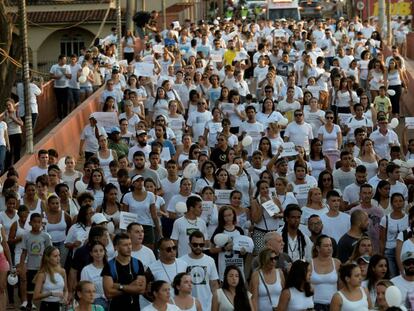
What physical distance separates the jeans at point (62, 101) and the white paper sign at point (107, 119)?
23.4 ft

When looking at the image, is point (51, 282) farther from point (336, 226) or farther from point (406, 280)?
point (336, 226)

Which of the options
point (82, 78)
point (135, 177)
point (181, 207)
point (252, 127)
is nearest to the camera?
point (181, 207)

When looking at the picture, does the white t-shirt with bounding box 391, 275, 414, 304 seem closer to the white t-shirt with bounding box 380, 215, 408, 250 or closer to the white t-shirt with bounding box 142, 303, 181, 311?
the white t-shirt with bounding box 142, 303, 181, 311

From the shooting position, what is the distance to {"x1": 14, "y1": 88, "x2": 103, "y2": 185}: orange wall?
73.5 feet

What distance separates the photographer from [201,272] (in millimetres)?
13875

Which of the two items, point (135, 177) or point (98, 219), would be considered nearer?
point (98, 219)

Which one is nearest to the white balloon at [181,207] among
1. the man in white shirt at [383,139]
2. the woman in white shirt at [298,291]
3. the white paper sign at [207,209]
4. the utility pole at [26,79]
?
the white paper sign at [207,209]

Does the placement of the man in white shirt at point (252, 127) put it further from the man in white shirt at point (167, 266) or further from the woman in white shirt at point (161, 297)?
the woman in white shirt at point (161, 297)

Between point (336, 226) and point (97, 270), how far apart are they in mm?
3395

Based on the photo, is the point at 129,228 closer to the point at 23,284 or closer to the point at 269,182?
the point at 23,284

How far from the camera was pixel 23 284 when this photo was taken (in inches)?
630

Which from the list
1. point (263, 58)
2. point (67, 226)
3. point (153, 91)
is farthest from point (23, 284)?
point (263, 58)

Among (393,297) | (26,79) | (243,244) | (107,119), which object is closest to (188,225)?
(243,244)

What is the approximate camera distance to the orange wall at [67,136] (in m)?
22.4
